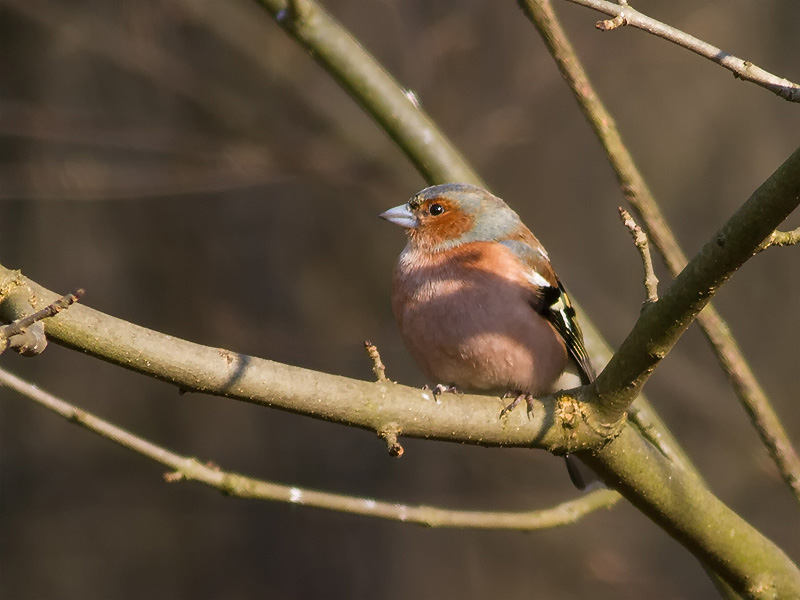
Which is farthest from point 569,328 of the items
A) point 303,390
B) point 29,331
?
point 29,331

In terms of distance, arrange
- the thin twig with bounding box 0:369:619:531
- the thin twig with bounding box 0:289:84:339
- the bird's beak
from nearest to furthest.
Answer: the thin twig with bounding box 0:289:84:339 → the thin twig with bounding box 0:369:619:531 → the bird's beak

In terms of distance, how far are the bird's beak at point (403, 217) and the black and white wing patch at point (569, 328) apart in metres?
0.92

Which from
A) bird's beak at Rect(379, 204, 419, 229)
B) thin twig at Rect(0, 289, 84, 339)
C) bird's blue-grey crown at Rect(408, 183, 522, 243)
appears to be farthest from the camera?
bird's beak at Rect(379, 204, 419, 229)

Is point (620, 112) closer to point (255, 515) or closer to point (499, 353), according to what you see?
point (255, 515)

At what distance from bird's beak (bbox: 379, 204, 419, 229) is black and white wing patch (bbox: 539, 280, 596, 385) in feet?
3.02

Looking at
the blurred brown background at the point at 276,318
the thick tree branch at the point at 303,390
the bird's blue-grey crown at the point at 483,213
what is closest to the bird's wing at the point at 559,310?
the bird's blue-grey crown at the point at 483,213

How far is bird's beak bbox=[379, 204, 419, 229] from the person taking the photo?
15.7 ft

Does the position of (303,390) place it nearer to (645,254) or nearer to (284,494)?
(284,494)

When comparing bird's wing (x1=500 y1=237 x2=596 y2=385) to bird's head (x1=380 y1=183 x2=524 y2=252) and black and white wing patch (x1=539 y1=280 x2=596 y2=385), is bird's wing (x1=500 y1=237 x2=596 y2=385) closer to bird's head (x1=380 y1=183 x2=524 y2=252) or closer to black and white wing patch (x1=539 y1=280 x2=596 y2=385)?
black and white wing patch (x1=539 y1=280 x2=596 y2=385)

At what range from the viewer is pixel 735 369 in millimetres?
3471

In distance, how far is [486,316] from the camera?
157 inches

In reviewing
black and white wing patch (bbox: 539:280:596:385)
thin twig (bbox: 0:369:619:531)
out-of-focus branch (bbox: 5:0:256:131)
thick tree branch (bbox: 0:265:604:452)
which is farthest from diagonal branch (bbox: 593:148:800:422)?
out-of-focus branch (bbox: 5:0:256:131)

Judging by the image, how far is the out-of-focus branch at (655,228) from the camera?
342 centimetres

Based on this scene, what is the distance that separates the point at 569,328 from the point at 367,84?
1.36 m
